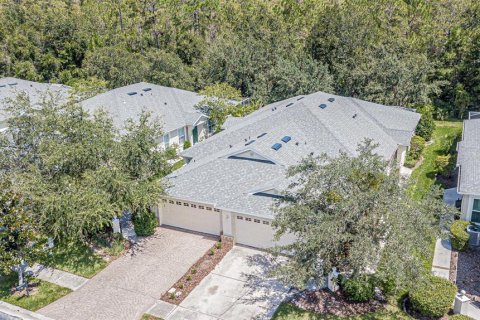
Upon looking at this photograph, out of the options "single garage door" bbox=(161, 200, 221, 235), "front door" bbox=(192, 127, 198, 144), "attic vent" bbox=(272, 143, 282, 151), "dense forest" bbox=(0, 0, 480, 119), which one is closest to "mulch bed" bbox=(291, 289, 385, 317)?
"single garage door" bbox=(161, 200, 221, 235)

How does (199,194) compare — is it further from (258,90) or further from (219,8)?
(219,8)

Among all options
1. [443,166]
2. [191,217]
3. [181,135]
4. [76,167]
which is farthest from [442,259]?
[181,135]

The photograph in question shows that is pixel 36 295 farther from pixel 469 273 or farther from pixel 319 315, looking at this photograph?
pixel 469 273

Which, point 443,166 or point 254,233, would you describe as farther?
point 443,166

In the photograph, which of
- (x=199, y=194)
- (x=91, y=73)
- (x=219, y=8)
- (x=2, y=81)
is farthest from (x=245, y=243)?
(x=219, y=8)

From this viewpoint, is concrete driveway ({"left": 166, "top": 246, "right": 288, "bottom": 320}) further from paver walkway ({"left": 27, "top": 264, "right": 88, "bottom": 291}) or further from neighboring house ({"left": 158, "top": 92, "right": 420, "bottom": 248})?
paver walkway ({"left": 27, "top": 264, "right": 88, "bottom": 291})

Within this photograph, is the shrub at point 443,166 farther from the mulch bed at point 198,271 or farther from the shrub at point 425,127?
the mulch bed at point 198,271

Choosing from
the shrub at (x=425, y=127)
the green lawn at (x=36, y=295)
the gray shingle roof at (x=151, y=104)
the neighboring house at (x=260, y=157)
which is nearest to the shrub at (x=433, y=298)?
the neighboring house at (x=260, y=157)
